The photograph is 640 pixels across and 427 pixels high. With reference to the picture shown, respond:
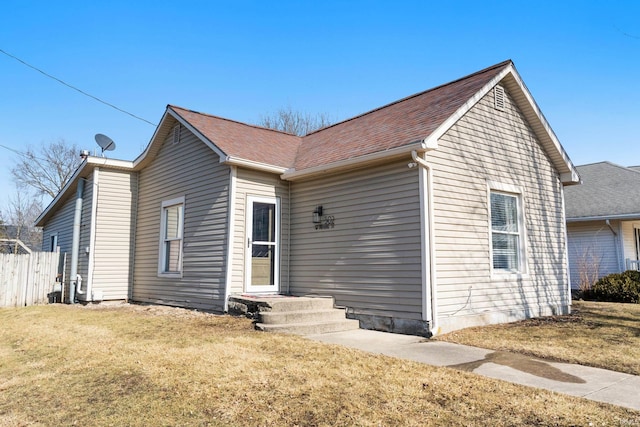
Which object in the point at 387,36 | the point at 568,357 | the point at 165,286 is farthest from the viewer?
the point at 387,36

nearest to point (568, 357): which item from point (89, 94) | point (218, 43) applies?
point (218, 43)

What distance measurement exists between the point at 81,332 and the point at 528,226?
879 cm

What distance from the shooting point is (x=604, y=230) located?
50.5ft

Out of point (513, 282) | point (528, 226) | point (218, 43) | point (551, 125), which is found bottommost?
point (513, 282)

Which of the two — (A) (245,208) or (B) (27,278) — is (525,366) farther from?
(B) (27,278)

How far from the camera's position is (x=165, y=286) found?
404 inches

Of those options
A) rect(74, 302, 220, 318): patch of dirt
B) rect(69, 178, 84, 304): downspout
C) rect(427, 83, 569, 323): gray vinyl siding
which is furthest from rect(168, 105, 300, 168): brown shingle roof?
rect(69, 178, 84, 304): downspout

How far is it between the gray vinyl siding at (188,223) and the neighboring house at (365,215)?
4 cm

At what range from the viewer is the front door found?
28.7 feet

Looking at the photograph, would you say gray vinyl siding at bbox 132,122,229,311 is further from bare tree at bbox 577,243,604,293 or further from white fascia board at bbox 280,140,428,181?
bare tree at bbox 577,243,604,293

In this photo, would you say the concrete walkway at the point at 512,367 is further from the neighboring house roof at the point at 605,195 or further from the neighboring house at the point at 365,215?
the neighboring house roof at the point at 605,195

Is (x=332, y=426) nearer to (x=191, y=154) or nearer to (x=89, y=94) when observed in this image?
(x=191, y=154)

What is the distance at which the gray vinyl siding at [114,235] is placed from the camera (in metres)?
11.3

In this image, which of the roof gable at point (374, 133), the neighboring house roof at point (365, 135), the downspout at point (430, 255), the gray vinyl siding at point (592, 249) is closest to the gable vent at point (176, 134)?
the neighboring house roof at point (365, 135)
